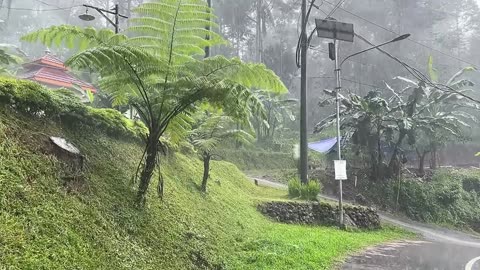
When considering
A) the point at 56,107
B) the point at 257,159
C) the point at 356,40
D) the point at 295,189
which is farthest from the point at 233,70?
the point at 356,40

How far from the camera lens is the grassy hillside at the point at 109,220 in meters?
3.80

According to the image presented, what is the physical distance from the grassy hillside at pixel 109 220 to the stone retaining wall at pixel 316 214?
269 cm

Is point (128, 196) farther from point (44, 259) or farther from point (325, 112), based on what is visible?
point (325, 112)

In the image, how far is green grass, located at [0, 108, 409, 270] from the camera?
3.79 meters

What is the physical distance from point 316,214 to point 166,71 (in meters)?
8.68

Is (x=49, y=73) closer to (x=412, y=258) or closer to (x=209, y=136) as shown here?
(x=209, y=136)

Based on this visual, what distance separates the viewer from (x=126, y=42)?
5.77 m

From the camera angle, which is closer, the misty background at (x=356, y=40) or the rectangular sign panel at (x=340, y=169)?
the rectangular sign panel at (x=340, y=169)

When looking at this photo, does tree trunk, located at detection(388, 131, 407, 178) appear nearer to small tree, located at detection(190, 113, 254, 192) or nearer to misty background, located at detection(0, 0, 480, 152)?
small tree, located at detection(190, 113, 254, 192)

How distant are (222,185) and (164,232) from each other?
5538 millimetres

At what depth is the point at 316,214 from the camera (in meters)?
13.0

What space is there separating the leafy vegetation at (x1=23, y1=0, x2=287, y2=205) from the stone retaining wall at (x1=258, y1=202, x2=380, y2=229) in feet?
20.9

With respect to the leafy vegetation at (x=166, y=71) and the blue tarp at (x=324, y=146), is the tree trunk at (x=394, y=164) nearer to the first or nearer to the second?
the blue tarp at (x=324, y=146)

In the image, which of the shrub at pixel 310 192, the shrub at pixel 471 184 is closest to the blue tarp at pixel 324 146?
the shrub at pixel 471 184
